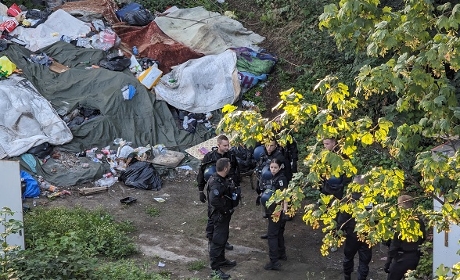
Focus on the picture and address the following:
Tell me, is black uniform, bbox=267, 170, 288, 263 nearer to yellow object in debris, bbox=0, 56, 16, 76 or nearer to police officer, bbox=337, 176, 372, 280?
police officer, bbox=337, 176, 372, 280

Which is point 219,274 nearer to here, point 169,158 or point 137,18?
point 169,158

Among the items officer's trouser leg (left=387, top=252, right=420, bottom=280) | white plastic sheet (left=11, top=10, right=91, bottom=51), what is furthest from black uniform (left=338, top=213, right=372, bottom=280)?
white plastic sheet (left=11, top=10, right=91, bottom=51)

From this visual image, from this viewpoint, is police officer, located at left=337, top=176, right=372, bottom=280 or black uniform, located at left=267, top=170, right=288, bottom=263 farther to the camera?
black uniform, located at left=267, top=170, right=288, bottom=263

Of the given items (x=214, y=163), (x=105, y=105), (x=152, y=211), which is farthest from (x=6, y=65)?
(x=214, y=163)

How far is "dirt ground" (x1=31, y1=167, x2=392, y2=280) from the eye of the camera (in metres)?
10.8

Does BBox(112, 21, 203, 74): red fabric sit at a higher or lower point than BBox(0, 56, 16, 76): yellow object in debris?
higher

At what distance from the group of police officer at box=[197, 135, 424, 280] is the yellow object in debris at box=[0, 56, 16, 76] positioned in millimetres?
5385

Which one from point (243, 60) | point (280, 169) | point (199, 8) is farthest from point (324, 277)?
point (199, 8)

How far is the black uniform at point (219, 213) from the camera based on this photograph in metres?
10.0

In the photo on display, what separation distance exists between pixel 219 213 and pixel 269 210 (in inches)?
32.6

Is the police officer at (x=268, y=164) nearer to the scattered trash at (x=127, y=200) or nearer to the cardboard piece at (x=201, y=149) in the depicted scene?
the scattered trash at (x=127, y=200)

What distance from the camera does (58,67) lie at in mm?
15656

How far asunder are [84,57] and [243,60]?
341 cm

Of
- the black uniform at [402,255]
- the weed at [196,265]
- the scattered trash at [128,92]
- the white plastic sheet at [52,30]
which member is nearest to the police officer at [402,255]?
the black uniform at [402,255]
